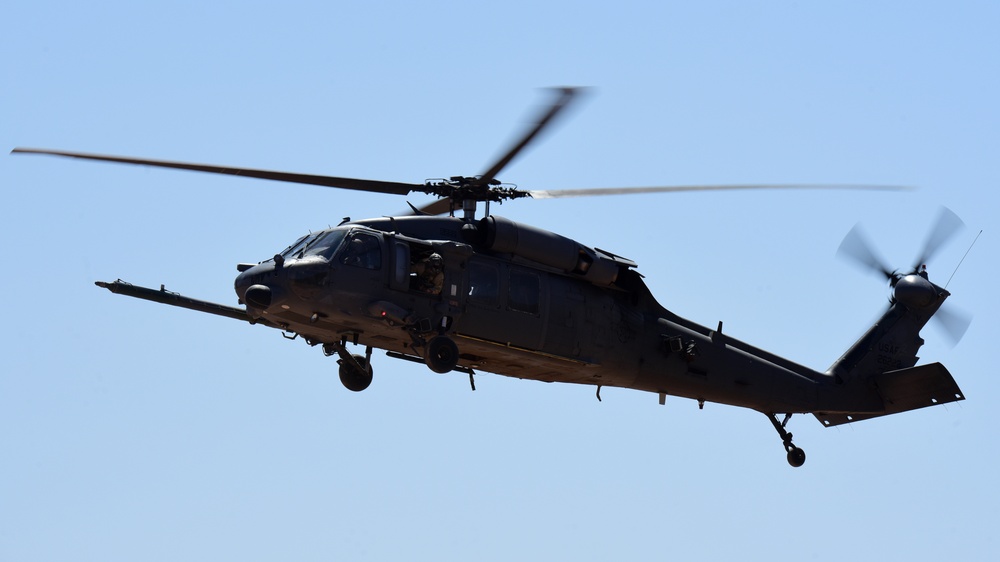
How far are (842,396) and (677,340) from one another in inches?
173

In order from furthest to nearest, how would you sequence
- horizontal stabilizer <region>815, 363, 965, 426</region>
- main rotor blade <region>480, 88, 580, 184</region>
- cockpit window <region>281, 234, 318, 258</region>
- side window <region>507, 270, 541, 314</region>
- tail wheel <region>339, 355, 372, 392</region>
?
horizontal stabilizer <region>815, 363, 965, 426</region> → tail wheel <region>339, 355, 372, 392</region> → side window <region>507, 270, 541, 314</region> → cockpit window <region>281, 234, 318, 258</region> → main rotor blade <region>480, 88, 580, 184</region>

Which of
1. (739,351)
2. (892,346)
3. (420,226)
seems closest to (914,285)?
(892,346)

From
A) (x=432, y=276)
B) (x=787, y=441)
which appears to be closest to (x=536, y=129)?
(x=432, y=276)

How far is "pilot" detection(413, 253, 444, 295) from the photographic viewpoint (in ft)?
70.3

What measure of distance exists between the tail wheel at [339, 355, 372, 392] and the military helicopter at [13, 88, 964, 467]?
0.9 inches

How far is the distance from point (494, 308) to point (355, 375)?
8.63ft

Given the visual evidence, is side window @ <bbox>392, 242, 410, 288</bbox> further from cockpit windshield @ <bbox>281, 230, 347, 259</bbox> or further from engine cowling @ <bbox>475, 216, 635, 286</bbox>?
engine cowling @ <bbox>475, 216, 635, 286</bbox>

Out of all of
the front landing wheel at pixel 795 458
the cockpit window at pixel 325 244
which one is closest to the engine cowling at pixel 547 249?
the cockpit window at pixel 325 244

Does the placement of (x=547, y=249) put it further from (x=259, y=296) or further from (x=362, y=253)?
(x=259, y=296)

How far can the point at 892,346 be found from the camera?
91.5ft

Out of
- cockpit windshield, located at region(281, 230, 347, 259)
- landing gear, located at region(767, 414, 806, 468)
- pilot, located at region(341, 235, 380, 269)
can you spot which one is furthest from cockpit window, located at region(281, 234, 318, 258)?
landing gear, located at region(767, 414, 806, 468)

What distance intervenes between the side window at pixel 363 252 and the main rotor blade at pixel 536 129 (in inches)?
90.3

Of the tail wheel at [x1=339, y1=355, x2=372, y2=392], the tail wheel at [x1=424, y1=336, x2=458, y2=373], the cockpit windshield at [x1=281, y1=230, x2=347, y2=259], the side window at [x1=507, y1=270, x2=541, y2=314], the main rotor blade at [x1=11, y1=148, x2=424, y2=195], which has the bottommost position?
the tail wheel at [x1=339, y1=355, x2=372, y2=392]

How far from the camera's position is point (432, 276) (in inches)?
846
